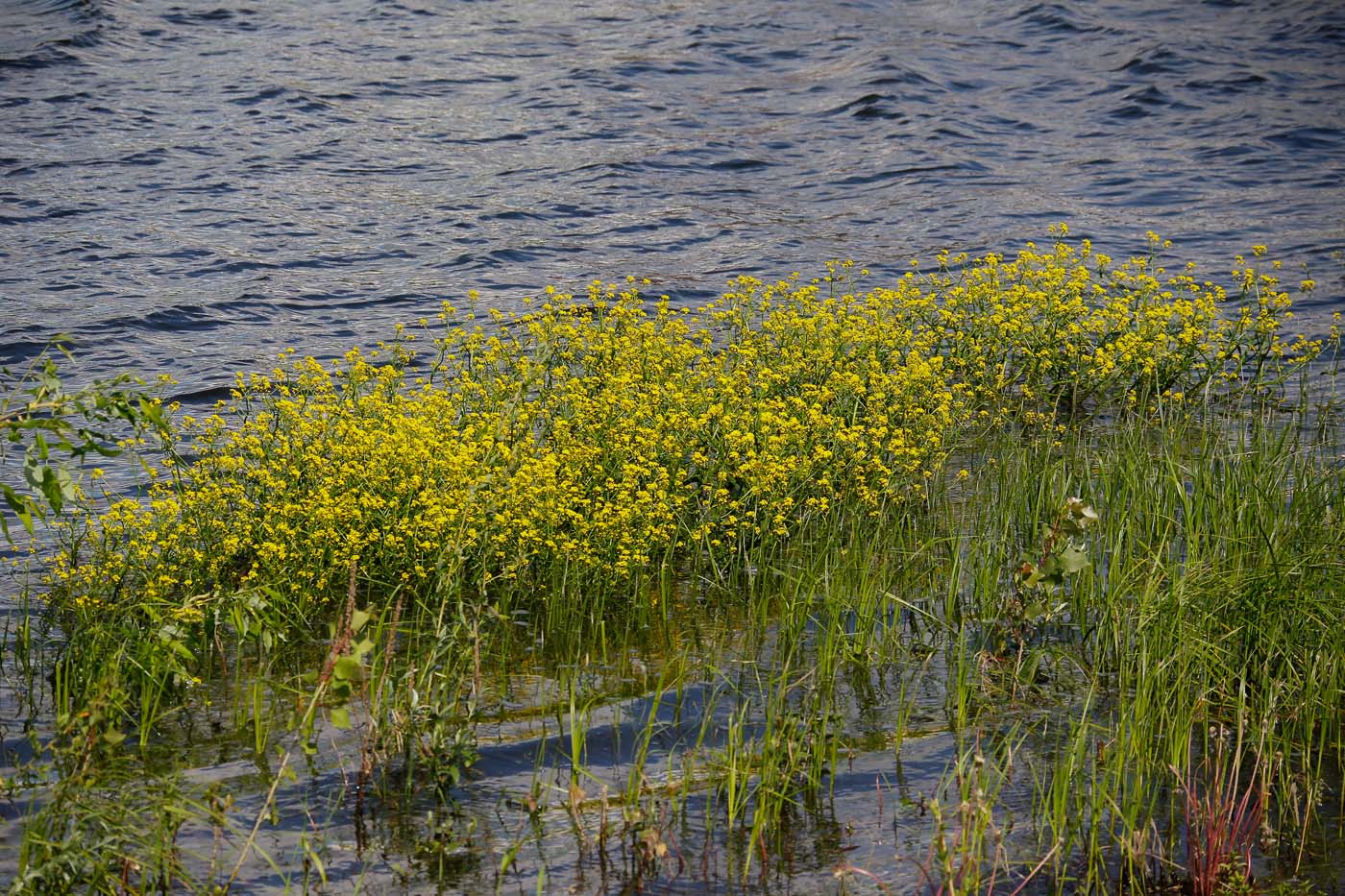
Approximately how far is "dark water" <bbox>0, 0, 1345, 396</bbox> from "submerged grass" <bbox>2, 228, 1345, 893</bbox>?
4574 mm

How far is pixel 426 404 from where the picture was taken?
7.69 metres

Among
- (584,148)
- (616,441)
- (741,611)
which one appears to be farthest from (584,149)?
(741,611)

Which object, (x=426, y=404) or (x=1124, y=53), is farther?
(x=1124, y=53)

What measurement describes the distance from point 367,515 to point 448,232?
9113 millimetres

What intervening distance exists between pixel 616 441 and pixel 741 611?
A: 1.22 metres

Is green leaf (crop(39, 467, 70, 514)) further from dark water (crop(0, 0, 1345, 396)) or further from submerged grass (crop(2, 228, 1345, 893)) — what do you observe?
dark water (crop(0, 0, 1345, 396))

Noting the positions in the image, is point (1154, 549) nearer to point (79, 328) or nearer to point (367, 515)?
point (367, 515)

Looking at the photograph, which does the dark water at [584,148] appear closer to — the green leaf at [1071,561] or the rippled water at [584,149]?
the rippled water at [584,149]

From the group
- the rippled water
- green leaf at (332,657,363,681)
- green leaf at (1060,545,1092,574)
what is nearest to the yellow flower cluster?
green leaf at (332,657,363,681)

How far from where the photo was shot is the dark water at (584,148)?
1405 centimetres

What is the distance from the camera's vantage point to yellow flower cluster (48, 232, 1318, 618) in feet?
22.4

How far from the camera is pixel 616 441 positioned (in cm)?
762

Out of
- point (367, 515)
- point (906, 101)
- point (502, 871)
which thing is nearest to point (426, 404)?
point (367, 515)

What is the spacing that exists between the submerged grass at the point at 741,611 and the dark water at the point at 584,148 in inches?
180
